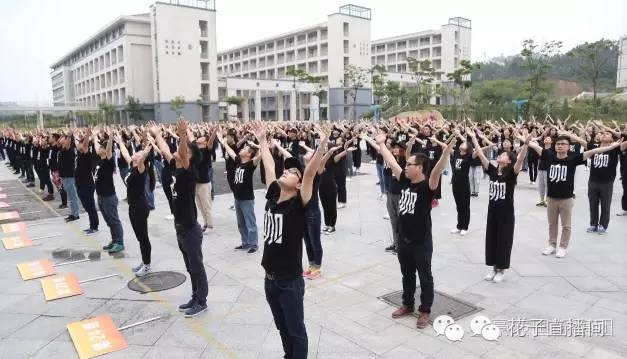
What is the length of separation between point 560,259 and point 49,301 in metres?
7.32

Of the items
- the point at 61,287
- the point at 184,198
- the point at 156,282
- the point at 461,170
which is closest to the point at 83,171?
the point at 61,287

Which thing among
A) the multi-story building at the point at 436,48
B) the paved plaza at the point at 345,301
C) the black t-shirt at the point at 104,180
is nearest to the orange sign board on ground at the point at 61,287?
the paved plaza at the point at 345,301

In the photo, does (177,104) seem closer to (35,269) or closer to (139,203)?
(35,269)

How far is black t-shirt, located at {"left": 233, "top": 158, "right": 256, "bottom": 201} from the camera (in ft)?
25.2

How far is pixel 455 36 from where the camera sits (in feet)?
270

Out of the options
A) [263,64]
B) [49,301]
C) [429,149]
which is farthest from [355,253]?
[263,64]

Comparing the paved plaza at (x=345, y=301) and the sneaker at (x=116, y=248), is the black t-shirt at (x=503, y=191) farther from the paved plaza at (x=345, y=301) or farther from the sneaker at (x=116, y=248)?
the sneaker at (x=116, y=248)

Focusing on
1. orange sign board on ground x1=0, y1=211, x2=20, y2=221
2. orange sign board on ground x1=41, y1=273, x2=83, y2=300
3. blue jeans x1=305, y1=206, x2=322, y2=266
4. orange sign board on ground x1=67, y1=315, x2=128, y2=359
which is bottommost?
orange sign board on ground x1=67, y1=315, x2=128, y2=359

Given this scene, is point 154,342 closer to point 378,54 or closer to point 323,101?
point 323,101

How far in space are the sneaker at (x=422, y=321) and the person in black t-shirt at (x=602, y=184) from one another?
543 centimetres

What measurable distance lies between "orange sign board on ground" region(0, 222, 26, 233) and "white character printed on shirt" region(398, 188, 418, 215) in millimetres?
8816

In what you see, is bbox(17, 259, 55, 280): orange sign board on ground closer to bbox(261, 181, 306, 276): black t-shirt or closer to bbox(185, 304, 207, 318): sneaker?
bbox(185, 304, 207, 318): sneaker

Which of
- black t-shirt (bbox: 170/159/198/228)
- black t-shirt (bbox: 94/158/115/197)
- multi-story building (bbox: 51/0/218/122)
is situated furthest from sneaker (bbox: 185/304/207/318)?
multi-story building (bbox: 51/0/218/122)

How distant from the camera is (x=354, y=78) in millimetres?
66375
